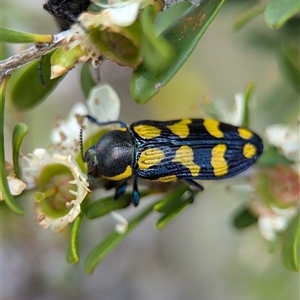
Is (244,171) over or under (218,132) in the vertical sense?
under

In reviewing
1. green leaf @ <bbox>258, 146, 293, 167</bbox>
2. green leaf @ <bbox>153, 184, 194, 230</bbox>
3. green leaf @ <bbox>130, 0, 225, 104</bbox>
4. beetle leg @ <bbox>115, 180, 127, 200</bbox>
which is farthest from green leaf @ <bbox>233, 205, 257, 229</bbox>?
green leaf @ <bbox>130, 0, 225, 104</bbox>

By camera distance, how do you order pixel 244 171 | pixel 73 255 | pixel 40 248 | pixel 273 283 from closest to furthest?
1. pixel 73 255
2. pixel 244 171
3. pixel 40 248
4. pixel 273 283

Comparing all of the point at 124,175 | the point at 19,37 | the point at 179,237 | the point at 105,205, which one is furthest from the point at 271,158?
the point at 179,237

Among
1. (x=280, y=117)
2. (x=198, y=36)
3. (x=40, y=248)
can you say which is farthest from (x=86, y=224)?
(x=198, y=36)

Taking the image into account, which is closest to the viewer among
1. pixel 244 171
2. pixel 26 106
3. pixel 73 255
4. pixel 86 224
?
pixel 73 255

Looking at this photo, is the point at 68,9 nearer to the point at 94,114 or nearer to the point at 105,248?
the point at 94,114

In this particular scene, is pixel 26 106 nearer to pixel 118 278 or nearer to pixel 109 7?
pixel 109 7
